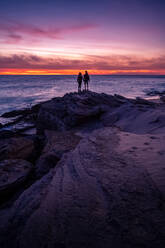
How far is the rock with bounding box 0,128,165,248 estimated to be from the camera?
1.36 meters

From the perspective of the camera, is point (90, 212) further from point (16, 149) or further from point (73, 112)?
point (73, 112)

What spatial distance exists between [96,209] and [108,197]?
231 mm

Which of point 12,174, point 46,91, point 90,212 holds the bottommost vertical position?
point 12,174

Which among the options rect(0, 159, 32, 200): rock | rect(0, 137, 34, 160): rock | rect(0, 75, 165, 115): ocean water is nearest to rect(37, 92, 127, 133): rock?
rect(0, 137, 34, 160): rock

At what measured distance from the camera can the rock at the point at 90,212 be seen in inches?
53.7

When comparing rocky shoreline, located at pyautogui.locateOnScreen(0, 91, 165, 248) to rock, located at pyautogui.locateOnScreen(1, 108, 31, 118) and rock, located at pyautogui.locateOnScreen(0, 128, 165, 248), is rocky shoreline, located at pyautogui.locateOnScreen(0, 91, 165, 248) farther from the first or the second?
rock, located at pyautogui.locateOnScreen(1, 108, 31, 118)

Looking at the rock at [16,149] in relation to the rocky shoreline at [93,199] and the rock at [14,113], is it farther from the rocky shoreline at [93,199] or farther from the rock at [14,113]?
the rock at [14,113]

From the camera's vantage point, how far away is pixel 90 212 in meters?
1.63

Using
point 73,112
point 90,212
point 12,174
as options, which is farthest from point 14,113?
point 90,212

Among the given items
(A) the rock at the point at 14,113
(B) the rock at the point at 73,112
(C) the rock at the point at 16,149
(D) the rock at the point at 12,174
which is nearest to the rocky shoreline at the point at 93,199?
(D) the rock at the point at 12,174

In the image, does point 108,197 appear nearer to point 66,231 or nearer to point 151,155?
point 66,231

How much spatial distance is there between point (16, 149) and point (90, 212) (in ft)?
13.3

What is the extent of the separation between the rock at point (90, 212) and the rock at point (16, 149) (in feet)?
9.13

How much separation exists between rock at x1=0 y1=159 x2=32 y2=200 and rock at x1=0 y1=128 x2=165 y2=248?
1292mm
